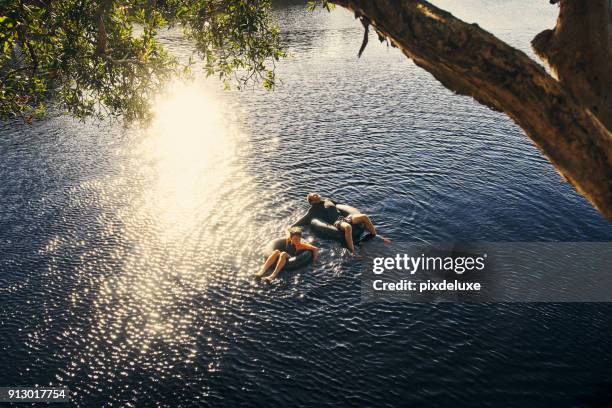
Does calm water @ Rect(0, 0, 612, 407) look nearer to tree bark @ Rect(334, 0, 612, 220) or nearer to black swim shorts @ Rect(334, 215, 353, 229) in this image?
black swim shorts @ Rect(334, 215, 353, 229)

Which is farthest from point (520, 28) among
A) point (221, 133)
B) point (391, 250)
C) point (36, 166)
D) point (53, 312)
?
point (53, 312)

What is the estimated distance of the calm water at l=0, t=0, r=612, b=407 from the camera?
11.5 meters

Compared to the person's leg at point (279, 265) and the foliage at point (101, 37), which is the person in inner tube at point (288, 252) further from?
the foliage at point (101, 37)

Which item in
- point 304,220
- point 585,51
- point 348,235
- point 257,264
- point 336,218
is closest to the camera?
point 585,51

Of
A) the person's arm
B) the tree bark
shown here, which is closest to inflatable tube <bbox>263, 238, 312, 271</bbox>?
the person's arm

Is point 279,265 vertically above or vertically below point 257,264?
above

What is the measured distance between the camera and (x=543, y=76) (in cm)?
537

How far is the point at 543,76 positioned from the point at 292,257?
11.9 metres

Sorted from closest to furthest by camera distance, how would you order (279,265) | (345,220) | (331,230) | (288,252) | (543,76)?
1. (543,76)
2. (279,265)
3. (288,252)
4. (331,230)
5. (345,220)

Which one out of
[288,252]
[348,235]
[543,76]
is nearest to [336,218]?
[348,235]

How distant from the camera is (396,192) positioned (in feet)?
70.3

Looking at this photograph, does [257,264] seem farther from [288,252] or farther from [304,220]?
[304,220]

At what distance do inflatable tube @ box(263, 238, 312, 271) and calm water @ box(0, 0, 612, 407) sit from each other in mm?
460

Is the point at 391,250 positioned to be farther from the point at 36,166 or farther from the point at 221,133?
the point at 36,166
